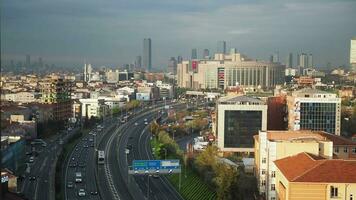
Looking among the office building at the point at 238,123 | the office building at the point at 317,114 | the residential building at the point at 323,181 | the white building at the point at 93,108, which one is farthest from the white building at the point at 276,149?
→ the white building at the point at 93,108

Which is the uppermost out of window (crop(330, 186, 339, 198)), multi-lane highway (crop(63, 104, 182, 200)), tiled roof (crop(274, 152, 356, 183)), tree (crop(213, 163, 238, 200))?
tiled roof (crop(274, 152, 356, 183))

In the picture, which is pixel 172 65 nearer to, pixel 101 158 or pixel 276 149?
pixel 101 158

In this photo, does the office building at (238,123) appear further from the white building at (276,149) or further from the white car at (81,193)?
the white car at (81,193)

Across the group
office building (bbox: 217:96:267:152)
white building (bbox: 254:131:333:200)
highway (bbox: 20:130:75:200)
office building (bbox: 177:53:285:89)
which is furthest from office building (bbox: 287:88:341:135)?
office building (bbox: 177:53:285:89)

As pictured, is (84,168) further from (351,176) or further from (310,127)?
(351,176)

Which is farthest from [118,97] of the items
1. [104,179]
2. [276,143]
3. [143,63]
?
[143,63]

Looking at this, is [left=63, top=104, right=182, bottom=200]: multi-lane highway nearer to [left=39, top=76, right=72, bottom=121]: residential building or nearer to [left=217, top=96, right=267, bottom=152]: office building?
[left=39, top=76, right=72, bottom=121]: residential building

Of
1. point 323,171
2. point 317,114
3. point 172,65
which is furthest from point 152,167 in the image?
point 172,65
